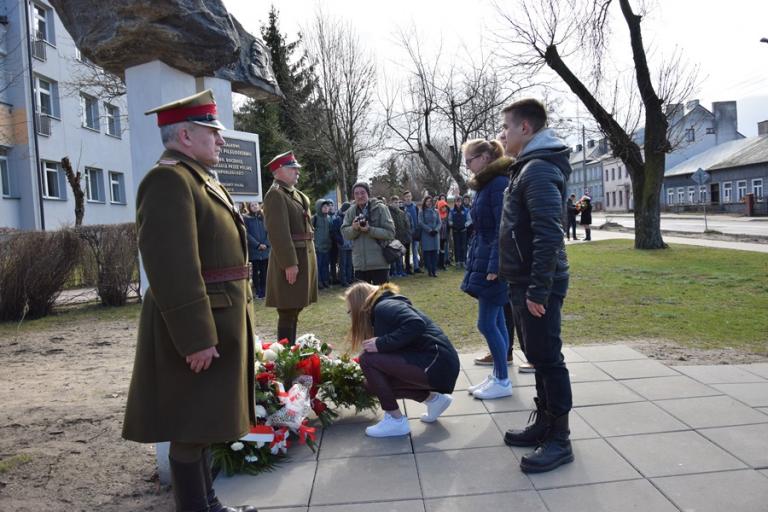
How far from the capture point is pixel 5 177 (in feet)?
75.4

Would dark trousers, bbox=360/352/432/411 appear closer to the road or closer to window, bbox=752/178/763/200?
the road

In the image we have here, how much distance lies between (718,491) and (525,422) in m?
1.31

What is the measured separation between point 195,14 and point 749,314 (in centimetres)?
753

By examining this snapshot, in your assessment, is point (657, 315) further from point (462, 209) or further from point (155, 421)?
point (462, 209)

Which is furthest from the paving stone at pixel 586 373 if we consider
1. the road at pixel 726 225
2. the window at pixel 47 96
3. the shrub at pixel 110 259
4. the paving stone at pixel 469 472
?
the window at pixel 47 96

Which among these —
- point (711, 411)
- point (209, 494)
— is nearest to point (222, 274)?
point (209, 494)

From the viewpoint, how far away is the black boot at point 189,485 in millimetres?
2680

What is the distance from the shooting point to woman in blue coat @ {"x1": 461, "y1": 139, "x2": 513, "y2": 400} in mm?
4562

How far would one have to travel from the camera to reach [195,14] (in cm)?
377

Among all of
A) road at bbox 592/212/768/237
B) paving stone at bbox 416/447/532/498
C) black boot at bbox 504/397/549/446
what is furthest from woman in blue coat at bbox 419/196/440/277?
road at bbox 592/212/768/237

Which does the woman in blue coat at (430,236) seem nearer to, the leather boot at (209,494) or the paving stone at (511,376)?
the paving stone at (511,376)

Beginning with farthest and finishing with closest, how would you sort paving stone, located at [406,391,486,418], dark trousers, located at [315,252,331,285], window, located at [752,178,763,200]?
window, located at [752,178,763,200] < dark trousers, located at [315,252,331,285] < paving stone, located at [406,391,486,418]

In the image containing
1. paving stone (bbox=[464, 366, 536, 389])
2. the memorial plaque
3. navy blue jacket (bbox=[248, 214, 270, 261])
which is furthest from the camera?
navy blue jacket (bbox=[248, 214, 270, 261])

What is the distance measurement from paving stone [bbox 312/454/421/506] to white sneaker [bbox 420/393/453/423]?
563 mm
